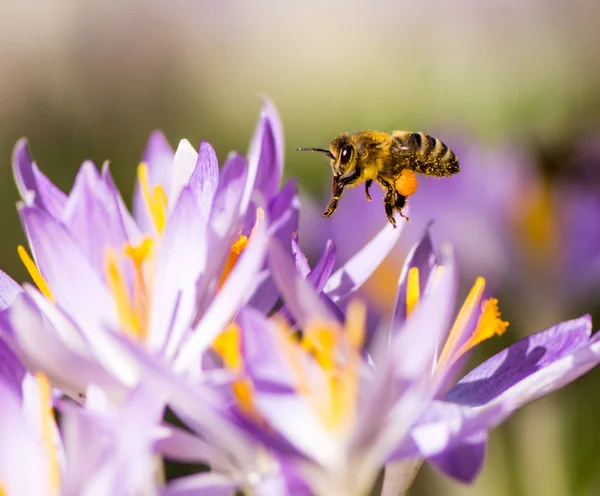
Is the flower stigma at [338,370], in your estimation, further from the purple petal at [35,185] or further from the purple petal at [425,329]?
the purple petal at [35,185]

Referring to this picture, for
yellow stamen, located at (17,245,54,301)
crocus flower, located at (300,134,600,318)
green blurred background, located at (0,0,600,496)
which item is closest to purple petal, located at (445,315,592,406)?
yellow stamen, located at (17,245,54,301)

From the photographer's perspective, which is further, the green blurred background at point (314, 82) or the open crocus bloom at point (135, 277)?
the green blurred background at point (314, 82)

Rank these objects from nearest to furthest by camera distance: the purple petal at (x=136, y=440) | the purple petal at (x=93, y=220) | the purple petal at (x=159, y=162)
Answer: the purple petal at (x=136, y=440)
the purple petal at (x=93, y=220)
the purple petal at (x=159, y=162)

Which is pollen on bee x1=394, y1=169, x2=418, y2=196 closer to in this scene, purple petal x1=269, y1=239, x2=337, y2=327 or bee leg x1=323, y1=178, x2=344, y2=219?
bee leg x1=323, y1=178, x2=344, y2=219

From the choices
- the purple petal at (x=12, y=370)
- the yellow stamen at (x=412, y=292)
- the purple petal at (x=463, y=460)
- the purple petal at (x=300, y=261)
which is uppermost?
the purple petal at (x=300, y=261)

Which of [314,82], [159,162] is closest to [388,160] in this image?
[159,162]

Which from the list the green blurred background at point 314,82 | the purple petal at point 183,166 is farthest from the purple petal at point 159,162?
the green blurred background at point 314,82

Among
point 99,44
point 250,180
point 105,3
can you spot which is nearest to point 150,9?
point 105,3
